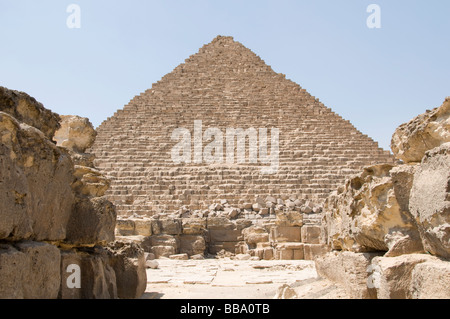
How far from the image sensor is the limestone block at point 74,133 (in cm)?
483

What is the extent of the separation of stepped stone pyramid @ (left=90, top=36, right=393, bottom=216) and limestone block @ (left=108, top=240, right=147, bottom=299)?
60.9 ft

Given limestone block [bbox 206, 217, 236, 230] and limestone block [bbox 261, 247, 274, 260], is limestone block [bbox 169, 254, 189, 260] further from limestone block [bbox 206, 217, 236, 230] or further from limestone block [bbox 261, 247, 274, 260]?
limestone block [bbox 206, 217, 236, 230]

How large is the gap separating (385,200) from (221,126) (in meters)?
33.1

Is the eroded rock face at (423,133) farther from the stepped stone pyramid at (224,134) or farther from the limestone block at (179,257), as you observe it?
the stepped stone pyramid at (224,134)

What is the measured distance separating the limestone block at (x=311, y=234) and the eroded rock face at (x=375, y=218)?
723cm

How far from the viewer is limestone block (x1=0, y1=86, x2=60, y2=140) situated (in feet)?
10.5

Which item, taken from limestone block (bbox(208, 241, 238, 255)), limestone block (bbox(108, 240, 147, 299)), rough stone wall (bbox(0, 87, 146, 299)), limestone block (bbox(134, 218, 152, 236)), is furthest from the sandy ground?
limestone block (bbox(208, 241, 238, 255))

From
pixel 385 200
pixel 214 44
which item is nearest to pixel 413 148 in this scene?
pixel 385 200

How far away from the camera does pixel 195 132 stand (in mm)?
35906

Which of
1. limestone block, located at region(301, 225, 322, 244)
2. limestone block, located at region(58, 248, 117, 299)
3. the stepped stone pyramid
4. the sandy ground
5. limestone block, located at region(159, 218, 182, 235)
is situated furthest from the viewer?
the stepped stone pyramid

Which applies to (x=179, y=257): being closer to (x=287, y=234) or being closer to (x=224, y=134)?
(x=287, y=234)

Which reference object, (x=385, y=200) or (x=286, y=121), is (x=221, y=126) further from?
(x=385, y=200)

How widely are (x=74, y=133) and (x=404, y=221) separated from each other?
3056mm

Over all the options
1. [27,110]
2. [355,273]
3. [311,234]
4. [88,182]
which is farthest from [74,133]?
[311,234]
